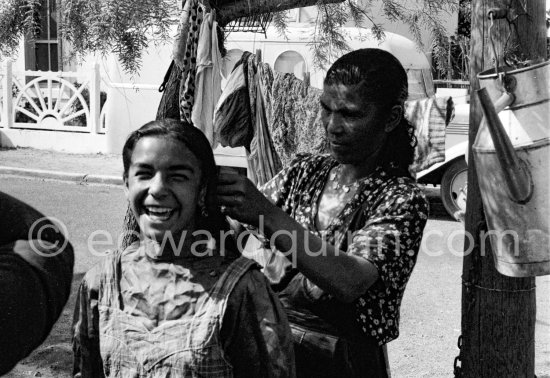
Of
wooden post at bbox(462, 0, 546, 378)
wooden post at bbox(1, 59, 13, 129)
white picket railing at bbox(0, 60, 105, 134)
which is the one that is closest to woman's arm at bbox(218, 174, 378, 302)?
wooden post at bbox(462, 0, 546, 378)

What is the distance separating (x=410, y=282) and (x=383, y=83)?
4778 millimetres

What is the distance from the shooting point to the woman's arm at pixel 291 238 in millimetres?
1894

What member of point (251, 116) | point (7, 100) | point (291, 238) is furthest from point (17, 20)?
point (7, 100)

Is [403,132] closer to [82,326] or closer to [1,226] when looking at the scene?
[82,326]

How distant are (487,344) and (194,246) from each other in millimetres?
1299

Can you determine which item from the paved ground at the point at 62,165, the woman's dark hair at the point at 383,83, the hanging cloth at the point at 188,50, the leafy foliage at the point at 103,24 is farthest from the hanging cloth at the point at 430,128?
the paved ground at the point at 62,165

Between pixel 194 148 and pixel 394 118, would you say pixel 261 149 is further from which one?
pixel 194 148

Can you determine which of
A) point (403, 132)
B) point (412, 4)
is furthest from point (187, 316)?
point (412, 4)

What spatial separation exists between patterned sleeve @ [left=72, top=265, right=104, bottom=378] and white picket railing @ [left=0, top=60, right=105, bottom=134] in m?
11.5

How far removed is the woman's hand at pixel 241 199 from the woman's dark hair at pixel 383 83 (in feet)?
1.50

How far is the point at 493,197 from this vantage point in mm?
2260

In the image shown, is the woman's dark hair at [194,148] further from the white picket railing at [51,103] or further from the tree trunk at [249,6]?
the white picket railing at [51,103]

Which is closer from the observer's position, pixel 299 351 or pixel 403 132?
pixel 299 351

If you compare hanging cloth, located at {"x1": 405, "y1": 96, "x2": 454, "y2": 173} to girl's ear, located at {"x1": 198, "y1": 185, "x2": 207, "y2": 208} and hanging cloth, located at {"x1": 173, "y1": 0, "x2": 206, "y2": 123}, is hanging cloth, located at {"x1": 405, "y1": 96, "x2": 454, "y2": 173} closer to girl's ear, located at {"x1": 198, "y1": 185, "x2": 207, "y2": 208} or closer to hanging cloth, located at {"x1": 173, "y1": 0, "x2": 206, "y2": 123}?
hanging cloth, located at {"x1": 173, "y1": 0, "x2": 206, "y2": 123}
